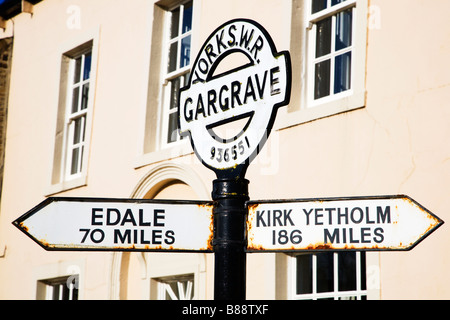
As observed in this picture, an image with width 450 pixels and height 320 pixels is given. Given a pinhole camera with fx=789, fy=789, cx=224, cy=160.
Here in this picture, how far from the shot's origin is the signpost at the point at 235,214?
10.9ft

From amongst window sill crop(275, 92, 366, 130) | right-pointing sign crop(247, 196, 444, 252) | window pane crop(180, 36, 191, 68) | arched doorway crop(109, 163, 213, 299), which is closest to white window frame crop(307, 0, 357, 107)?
window sill crop(275, 92, 366, 130)

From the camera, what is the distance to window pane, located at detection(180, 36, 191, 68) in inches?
376

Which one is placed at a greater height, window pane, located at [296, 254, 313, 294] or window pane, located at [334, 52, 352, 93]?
window pane, located at [334, 52, 352, 93]

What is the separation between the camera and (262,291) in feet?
24.9

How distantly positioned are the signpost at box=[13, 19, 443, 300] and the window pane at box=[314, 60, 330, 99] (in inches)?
162

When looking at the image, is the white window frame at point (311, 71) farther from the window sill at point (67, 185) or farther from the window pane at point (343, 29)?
the window sill at point (67, 185)

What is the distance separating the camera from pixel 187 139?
29.3 ft

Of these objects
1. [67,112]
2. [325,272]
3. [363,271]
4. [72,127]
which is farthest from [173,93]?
[363,271]

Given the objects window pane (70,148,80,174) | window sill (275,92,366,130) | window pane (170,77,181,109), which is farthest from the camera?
window pane (70,148,80,174)

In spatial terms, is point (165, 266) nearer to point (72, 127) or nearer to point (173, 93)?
point (173, 93)

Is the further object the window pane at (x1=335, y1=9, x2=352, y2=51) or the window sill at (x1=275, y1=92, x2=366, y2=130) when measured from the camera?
the window pane at (x1=335, y1=9, x2=352, y2=51)

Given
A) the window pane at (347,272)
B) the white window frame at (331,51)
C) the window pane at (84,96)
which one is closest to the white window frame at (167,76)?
the window pane at (84,96)

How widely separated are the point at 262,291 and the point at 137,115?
311cm

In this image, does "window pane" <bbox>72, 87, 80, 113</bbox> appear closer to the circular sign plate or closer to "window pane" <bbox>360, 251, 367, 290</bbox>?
"window pane" <bbox>360, 251, 367, 290</bbox>
